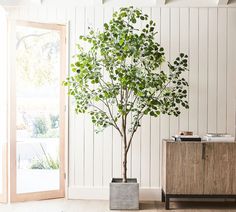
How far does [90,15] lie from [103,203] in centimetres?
222

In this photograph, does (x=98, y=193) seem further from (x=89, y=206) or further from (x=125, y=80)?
(x=125, y=80)

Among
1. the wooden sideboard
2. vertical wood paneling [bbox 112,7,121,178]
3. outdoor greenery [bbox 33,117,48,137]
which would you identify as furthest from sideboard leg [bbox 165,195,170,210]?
outdoor greenery [bbox 33,117,48,137]

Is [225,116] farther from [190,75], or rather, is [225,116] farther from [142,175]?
[142,175]

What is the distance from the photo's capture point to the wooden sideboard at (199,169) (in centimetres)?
439

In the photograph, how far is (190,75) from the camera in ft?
15.8

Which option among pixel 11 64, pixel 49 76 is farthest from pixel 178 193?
pixel 11 64

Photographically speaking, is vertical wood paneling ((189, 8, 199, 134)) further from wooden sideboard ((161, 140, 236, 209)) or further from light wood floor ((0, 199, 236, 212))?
light wood floor ((0, 199, 236, 212))

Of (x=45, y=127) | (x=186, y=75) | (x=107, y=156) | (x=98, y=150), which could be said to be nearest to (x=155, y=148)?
(x=107, y=156)

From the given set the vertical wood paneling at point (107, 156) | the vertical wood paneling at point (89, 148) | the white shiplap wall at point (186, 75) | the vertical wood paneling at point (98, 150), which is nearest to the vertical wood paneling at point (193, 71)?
the white shiplap wall at point (186, 75)

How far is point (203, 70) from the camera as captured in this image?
15.8ft

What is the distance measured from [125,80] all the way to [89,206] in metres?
1.49

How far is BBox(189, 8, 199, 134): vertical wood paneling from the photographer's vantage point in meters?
→ 4.80

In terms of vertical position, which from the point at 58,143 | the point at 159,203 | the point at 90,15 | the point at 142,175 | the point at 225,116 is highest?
the point at 90,15

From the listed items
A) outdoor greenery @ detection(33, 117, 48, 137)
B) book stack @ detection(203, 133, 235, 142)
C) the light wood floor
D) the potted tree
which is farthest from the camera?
outdoor greenery @ detection(33, 117, 48, 137)
